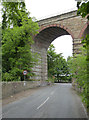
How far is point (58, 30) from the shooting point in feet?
93.5

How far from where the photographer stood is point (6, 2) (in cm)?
678

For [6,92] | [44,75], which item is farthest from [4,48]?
[44,75]

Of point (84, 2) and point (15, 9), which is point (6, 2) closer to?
point (15, 9)

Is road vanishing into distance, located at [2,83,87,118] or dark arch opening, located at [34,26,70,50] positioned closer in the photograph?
road vanishing into distance, located at [2,83,87,118]

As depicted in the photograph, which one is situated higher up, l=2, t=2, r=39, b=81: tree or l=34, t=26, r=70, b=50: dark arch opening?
l=34, t=26, r=70, b=50: dark arch opening

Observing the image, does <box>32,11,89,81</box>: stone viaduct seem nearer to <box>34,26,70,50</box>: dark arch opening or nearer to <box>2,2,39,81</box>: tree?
<box>34,26,70,50</box>: dark arch opening

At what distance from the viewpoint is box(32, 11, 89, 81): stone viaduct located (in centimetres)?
2364

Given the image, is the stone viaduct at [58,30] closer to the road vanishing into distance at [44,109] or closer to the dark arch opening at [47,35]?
the dark arch opening at [47,35]

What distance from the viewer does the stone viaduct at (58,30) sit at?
77.6 ft

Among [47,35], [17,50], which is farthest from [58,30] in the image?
[17,50]

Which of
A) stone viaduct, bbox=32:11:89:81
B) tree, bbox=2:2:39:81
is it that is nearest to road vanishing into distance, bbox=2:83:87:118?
tree, bbox=2:2:39:81

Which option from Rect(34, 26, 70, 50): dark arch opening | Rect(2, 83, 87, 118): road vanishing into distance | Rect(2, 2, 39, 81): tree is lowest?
Rect(2, 83, 87, 118): road vanishing into distance

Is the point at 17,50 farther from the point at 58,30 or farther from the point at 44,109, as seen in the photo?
the point at 44,109

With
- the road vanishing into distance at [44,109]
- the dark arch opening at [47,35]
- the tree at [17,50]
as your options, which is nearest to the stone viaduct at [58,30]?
the dark arch opening at [47,35]
